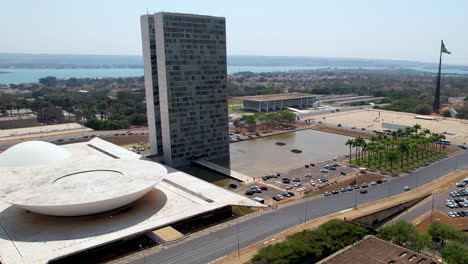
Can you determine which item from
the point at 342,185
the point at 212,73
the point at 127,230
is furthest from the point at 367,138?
the point at 127,230

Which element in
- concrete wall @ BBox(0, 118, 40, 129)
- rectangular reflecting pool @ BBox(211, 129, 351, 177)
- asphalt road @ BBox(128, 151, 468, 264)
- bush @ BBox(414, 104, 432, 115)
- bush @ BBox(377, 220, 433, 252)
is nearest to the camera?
bush @ BBox(377, 220, 433, 252)

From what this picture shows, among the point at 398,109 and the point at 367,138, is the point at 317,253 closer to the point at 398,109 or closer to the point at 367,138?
the point at 367,138

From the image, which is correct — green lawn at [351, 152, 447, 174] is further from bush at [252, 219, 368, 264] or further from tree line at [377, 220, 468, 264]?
bush at [252, 219, 368, 264]

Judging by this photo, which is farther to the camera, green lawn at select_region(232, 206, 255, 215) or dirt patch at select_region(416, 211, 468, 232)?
green lawn at select_region(232, 206, 255, 215)

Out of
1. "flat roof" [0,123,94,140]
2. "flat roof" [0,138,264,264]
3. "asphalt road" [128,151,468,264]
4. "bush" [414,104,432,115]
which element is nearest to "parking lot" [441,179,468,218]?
"asphalt road" [128,151,468,264]

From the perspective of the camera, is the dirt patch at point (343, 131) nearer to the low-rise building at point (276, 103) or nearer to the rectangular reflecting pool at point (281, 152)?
the rectangular reflecting pool at point (281, 152)

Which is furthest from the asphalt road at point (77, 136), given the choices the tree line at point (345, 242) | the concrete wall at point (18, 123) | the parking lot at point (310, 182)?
the tree line at point (345, 242)

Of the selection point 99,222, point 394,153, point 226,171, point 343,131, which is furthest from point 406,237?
point 343,131
